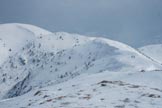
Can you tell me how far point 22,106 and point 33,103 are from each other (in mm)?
799

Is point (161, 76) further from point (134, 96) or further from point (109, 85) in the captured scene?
point (134, 96)

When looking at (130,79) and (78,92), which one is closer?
(78,92)

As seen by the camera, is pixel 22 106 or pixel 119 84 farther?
pixel 119 84

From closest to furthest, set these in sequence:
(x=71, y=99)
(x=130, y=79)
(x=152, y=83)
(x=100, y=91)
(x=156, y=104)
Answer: (x=156, y=104) < (x=71, y=99) < (x=100, y=91) < (x=152, y=83) < (x=130, y=79)

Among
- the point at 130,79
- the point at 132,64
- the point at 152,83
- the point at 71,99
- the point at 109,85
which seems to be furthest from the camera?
the point at 132,64

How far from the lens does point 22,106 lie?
26.9 metres

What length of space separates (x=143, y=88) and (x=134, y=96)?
3.12 meters

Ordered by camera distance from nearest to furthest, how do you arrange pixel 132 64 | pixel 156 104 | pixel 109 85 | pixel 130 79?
pixel 156 104
pixel 109 85
pixel 130 79
pixel 132 64

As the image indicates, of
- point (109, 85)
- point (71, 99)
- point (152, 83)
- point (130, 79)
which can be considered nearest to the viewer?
point (71, 99)

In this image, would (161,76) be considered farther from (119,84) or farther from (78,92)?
(78,92)

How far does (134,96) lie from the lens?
26.7 meters

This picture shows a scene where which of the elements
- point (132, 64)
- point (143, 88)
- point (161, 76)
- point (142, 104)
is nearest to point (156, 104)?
point (142, 104)

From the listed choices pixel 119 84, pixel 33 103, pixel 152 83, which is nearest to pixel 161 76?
pixel 152 83

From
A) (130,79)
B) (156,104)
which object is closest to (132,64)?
(130,79)
